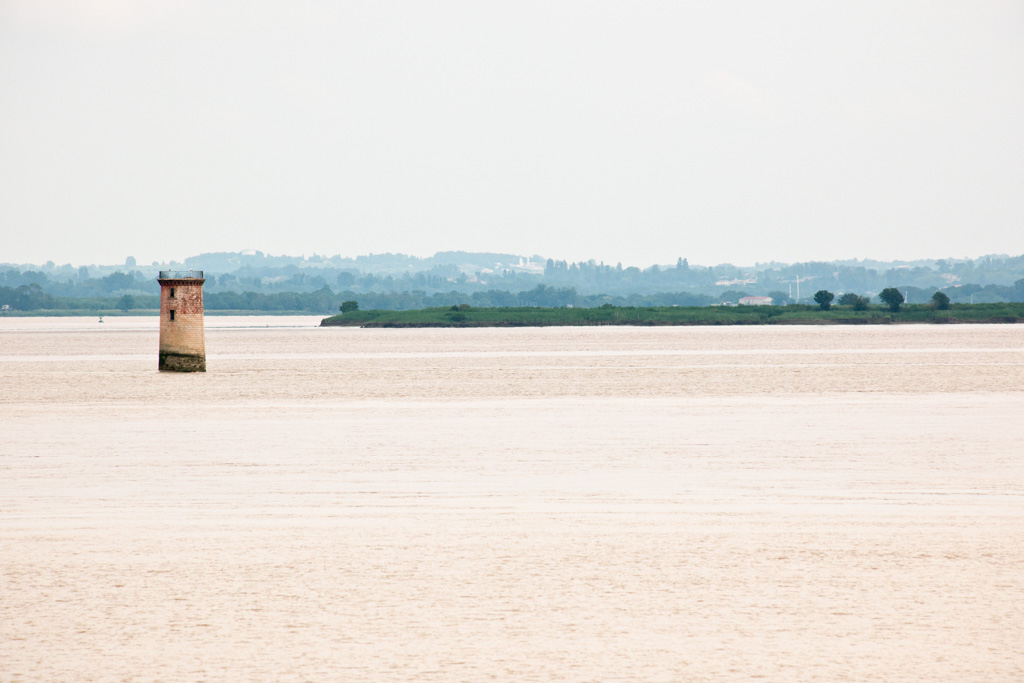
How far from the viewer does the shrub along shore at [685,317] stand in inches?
5098

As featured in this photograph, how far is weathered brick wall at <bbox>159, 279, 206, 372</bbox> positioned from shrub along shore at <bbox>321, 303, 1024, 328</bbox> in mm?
88538

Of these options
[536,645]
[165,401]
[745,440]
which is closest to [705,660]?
[536,645]

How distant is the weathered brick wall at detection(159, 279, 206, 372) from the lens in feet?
115

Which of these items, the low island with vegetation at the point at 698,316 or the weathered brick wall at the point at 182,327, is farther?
the low island with vegetation at the point at 698,316

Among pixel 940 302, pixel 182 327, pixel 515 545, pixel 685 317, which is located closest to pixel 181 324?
pixel 182 327

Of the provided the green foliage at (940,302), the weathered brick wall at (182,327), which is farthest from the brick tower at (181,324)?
the green foliage at (940,302)

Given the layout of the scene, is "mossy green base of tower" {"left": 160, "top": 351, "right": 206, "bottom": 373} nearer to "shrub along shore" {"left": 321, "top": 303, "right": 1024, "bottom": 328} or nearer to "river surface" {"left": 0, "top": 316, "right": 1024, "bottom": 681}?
"river surface" {"left": 0, "top": 316, "right": 1024, "bottom": 681}

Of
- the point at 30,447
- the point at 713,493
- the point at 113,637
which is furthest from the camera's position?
the point at 30,447

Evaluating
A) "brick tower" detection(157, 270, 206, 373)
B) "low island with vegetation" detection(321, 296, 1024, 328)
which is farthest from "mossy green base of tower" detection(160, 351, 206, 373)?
"low island with vegetation" detection(321, 296, 1024, 328)

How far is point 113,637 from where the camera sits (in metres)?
7.54

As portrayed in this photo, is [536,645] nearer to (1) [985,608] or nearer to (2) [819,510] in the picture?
(1) [985,608]

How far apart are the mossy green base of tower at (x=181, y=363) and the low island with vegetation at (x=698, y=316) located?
88348 mm

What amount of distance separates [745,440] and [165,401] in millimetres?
14512

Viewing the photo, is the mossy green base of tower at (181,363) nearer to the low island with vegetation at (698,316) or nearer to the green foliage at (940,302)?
the low island with vegetation at (698,316)
